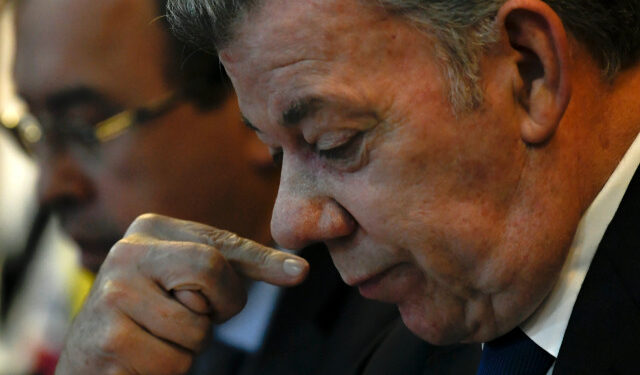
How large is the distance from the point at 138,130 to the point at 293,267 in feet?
3.17


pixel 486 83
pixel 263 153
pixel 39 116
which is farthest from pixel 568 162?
pixel 39 116

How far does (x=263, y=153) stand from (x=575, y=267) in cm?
121

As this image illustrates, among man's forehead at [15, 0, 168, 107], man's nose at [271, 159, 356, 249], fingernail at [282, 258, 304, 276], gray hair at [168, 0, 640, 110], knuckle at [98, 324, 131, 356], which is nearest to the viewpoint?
gray hair at [168, 0, 640, 110]

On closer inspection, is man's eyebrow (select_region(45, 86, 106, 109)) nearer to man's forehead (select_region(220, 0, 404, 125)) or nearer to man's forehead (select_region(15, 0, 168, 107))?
man's forehead (select_region(15, 0, 168, 107))

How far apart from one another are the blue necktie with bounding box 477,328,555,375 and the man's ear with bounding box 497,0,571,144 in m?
0.32

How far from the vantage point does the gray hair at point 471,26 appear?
120cm

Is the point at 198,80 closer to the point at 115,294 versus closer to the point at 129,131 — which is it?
the point at 129,131

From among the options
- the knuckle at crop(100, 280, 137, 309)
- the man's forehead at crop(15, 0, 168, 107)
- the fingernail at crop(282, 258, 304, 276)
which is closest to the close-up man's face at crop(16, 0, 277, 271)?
the man's forehead at crop(15, 0, 168, 107)

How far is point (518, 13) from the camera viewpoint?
1.21 metres

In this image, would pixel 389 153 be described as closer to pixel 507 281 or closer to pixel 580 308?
pixel 507 281

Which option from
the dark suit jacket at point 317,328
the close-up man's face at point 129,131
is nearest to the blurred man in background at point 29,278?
the close-up man's face at point 129,131

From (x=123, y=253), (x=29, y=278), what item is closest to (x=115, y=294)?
(x=123, y=253)

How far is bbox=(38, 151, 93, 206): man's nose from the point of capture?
2.47m

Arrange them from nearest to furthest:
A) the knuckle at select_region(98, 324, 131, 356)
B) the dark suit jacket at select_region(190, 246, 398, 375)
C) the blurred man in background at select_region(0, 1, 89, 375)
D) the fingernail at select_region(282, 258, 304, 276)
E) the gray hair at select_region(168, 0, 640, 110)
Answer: the gray hair at select_region(168, 0, 640, 110) → the fingernail at select_region(282, 258, 304, 276) → the knuckle at select_region(98, 324, 131, 356) → the dark suit jacket at select_region(190, 246, 398, 375) → the blurred man in background at select_region(0, 1, 89, 375)
